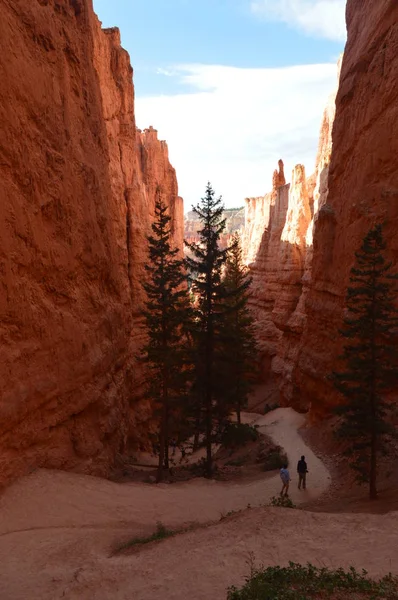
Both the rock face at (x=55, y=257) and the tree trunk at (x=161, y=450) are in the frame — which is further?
the tree trunk at (x=161, y=450)

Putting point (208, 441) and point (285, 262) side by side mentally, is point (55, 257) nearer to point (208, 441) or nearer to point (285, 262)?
point (208, 441)

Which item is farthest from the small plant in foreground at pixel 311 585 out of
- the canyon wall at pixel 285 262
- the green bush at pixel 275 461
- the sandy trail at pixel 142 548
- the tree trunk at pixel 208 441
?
the canyon wall at pixel 285 262

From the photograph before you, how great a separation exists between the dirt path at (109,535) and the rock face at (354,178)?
741 centimetres

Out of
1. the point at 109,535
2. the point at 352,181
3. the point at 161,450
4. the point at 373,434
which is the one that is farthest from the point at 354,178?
the point at 109,535

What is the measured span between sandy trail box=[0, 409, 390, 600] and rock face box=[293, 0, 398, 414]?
1082 centimetres

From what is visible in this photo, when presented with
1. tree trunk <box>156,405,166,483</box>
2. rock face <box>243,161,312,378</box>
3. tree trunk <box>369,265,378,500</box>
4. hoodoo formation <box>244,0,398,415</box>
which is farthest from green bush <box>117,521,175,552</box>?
rock face <box>243,161,312,378</box>

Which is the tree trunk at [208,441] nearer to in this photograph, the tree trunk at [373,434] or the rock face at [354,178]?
the rock face at [354,178]

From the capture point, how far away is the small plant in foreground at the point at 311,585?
5832 millimetres

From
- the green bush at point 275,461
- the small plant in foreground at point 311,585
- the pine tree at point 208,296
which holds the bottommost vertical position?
Result: the green bush at point 275,461

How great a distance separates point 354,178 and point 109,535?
1733 centimetres

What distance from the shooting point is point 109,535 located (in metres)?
9.93

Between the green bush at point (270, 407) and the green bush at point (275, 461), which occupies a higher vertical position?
the green bush at point (275, 461)

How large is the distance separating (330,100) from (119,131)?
20147mm

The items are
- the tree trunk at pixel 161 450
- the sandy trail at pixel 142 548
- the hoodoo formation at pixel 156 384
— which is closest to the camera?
the sandy trail at pixel 142 548
